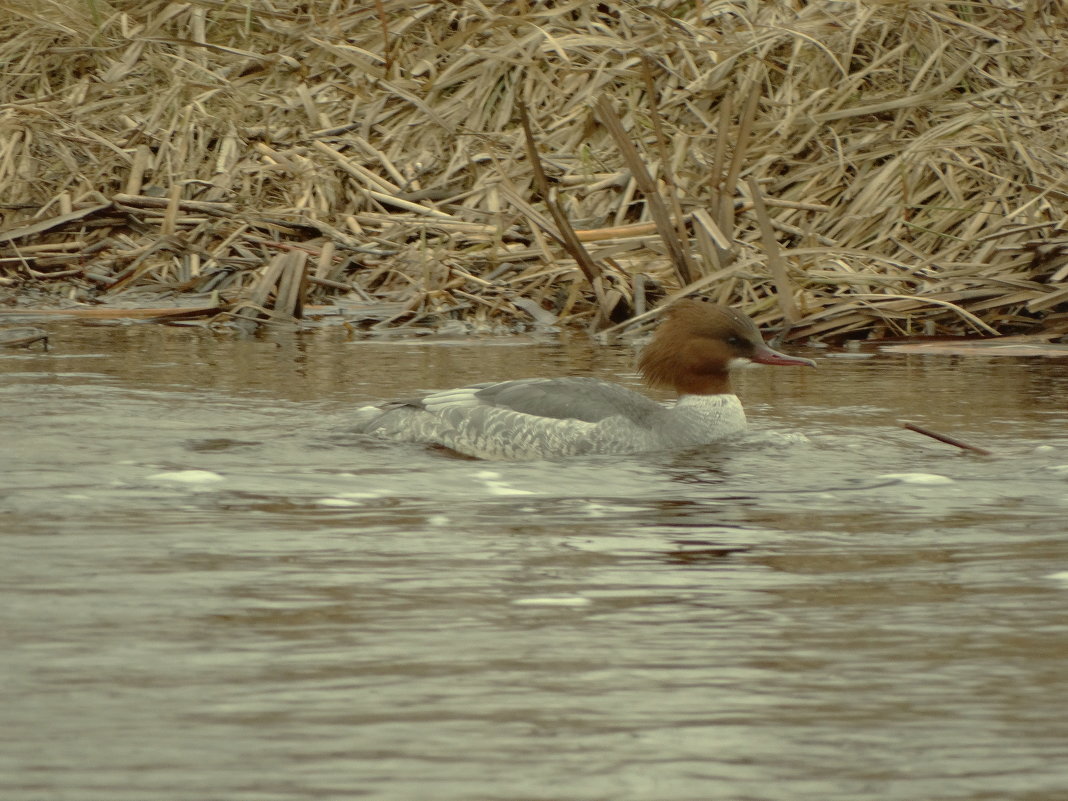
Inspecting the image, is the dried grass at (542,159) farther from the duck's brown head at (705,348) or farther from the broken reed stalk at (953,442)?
the broken reed stalk at (953,442)

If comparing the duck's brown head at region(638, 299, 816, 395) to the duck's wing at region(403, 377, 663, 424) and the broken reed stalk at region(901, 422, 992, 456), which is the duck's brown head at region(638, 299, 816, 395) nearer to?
the duck's wing at region(403, 377, 663, 424)

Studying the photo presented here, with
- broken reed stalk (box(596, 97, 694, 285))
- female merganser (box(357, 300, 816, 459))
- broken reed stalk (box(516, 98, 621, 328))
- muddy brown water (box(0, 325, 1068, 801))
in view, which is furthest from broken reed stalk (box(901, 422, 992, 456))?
broken reed stalk (box(516, 98, 621, 328))

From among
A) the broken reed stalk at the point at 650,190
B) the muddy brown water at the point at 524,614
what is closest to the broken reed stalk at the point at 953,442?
the muddy brown water at the point at 524,614

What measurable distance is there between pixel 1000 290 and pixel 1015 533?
5033 millimetres

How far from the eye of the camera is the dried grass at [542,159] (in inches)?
394

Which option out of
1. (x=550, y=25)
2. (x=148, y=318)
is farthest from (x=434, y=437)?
(x=550, y=25)

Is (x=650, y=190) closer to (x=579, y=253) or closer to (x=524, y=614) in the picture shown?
(x=579, y=253)

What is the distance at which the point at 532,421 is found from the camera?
258 inches

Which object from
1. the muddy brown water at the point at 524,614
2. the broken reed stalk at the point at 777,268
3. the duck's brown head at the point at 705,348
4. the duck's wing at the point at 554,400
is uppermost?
the broken reed stalk at the point at 777,268

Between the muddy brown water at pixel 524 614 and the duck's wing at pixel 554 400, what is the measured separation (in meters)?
0.24

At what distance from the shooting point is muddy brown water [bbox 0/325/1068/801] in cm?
272

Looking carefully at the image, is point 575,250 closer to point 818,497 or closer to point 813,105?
point 813,105

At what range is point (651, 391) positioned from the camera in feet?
28.6

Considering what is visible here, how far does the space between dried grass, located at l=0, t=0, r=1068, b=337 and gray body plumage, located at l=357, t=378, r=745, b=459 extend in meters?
2.96
